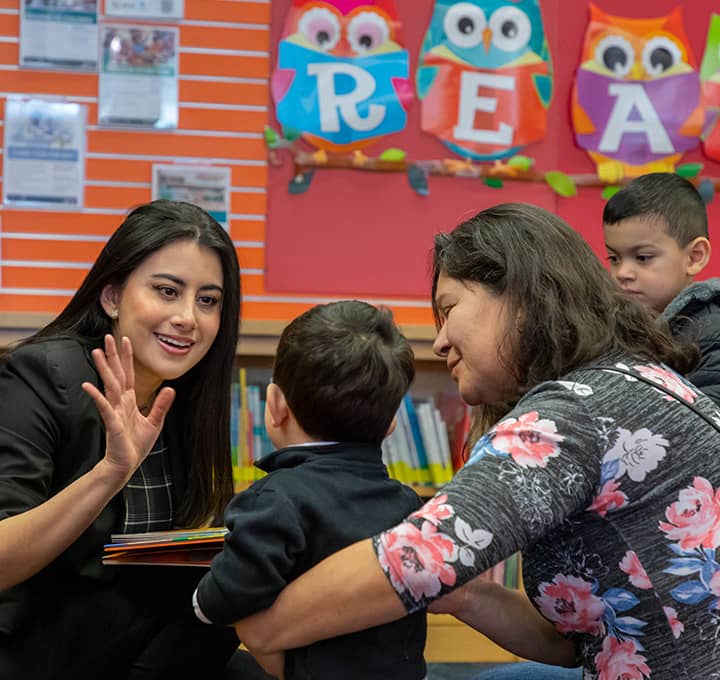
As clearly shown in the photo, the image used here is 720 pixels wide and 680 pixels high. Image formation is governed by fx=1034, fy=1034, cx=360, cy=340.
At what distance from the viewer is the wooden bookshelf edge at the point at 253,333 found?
11.1 feet

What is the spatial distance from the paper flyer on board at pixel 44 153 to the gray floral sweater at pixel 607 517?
259cm

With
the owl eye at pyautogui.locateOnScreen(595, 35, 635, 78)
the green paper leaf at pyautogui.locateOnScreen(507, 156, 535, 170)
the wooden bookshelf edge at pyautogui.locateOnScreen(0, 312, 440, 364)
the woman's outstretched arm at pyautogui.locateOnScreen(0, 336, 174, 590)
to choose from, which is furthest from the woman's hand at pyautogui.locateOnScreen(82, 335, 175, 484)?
the owl eye at pyautogui.locateOnScreen(595, 35, 635, 78)

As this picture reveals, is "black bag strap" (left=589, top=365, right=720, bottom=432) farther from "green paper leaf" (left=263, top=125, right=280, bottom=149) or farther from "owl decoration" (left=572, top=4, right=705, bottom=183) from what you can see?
"owl decoration" (left=572, top=4, right=705, bottom=183)

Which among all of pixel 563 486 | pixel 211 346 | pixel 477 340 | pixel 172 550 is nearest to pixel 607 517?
pixel 563 486

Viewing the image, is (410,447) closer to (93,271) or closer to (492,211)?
(93,271)

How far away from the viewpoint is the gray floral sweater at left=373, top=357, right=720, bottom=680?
1240 mm

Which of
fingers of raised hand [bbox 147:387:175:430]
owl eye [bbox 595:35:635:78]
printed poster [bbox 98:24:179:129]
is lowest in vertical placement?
fingers of raised hand [bbox 147:387:175:430]

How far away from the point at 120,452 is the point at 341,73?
233 cm

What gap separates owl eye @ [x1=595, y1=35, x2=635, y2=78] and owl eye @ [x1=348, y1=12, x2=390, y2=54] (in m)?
0.81

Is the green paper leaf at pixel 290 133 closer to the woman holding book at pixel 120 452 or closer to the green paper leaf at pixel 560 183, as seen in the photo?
the green paper leaf at pixel 560 183

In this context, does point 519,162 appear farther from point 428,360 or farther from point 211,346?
point 211,346

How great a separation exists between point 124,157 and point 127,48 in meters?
0.37

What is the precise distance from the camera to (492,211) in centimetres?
154

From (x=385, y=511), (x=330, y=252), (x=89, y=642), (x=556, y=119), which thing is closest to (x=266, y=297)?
(x=330, y=252)
